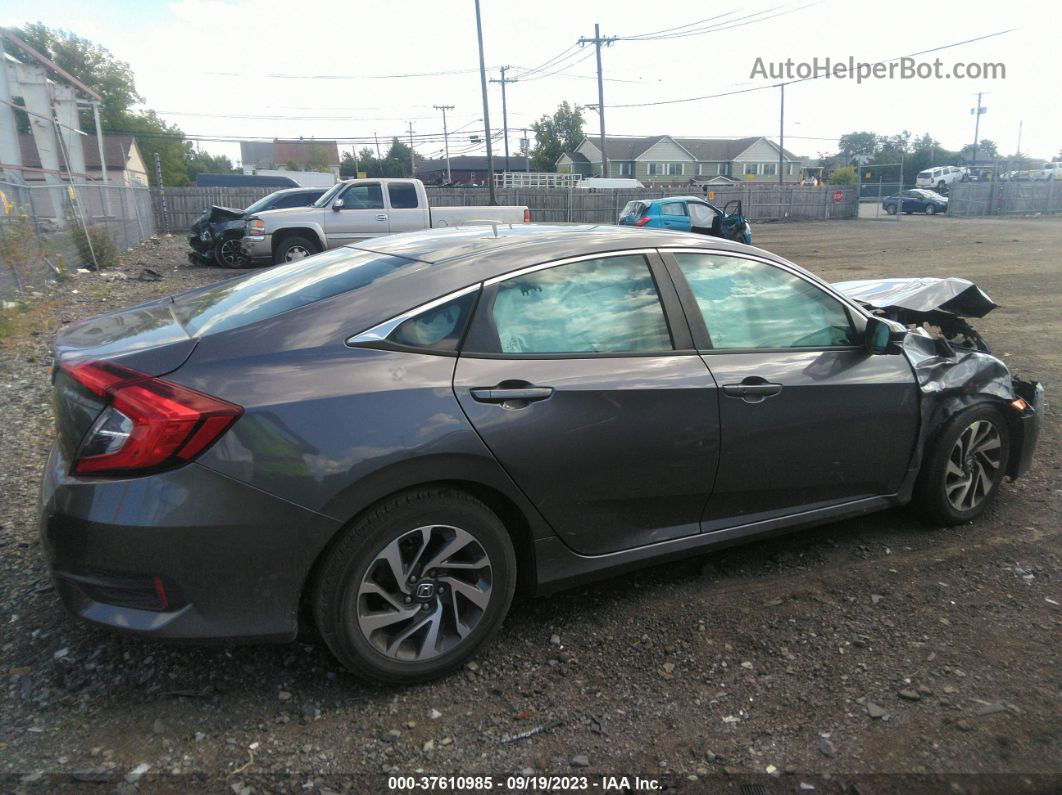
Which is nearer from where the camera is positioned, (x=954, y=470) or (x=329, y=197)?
(x=954, y=470)

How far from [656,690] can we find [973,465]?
2.39m

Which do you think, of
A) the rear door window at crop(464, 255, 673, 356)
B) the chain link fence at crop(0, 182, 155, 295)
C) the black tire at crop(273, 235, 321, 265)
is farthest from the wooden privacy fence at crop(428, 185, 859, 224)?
the rear door window at crop(464, 255, 673, 356)

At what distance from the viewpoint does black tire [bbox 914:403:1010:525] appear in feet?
13.1

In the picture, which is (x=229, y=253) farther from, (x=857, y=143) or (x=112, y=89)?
(x=857, y=143)

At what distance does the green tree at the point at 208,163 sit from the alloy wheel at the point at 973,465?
110933 millimetres

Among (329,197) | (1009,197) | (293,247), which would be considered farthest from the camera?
(1009,197)

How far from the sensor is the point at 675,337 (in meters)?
3.32

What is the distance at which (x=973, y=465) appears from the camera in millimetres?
4172

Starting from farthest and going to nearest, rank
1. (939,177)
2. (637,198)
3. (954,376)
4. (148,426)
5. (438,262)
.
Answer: (939,177) < (637,198) < (954,376) < (438,262) < (148,426)

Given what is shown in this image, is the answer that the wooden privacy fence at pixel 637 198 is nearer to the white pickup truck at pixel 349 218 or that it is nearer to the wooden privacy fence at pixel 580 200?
the wooden privacy fence at pixel 580 200

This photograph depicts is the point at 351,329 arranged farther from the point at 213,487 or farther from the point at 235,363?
the point at 213,487

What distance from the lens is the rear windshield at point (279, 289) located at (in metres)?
2.96

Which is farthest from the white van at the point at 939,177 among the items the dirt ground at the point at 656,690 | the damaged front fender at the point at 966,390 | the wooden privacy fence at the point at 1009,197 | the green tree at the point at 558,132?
the dirt ground at the point at 656,690

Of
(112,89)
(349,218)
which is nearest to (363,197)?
(349,218)
